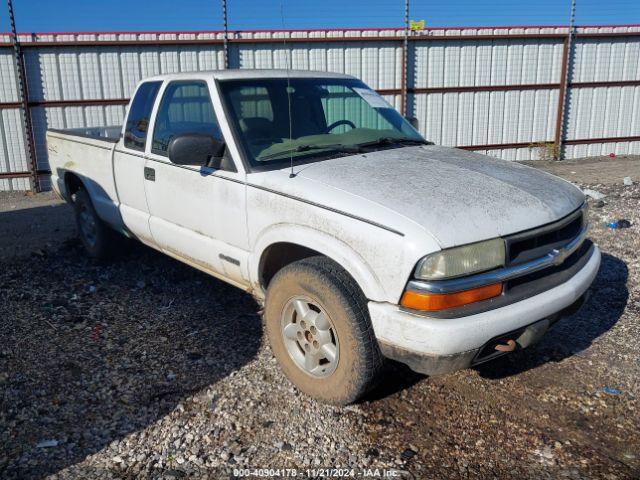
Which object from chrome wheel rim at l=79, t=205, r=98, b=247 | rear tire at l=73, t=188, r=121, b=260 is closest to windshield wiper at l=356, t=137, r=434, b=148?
rear tire at l=73, t=188, r=121, b=260


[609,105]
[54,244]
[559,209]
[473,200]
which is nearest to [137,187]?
[54,244]

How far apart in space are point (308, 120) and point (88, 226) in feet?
10.3

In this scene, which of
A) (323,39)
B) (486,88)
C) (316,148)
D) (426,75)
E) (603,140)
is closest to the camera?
(316,148)

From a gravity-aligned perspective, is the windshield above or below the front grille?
above

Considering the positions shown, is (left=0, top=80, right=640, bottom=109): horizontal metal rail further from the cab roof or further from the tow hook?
the tow hook

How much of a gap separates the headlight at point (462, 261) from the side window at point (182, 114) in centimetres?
204

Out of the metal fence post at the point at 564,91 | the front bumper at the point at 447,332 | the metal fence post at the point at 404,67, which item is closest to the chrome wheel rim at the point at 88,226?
the front bumper at the point at 447,332

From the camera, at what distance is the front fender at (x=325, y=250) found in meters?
3.08

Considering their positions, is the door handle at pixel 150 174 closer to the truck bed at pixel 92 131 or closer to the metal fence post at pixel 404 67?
the truck bed at pixel 92 131

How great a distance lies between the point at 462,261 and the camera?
2.95m

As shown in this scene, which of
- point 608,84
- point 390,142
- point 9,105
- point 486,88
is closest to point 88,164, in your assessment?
point 390,142

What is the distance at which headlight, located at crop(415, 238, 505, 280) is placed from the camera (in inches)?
114

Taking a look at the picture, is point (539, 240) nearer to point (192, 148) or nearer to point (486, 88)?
point (192, 148)

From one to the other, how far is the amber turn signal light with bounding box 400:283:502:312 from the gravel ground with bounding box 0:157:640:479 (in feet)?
2.63
